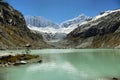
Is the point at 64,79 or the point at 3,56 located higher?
the point at 3,56

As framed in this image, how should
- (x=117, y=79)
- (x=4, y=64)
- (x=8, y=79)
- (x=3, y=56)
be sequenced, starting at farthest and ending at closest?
(x=3, y=56) < (x=4, y=64) < (x=8, y=79) < (x=117, y=79)

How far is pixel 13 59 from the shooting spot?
8262cm

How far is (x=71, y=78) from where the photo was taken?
48625mm

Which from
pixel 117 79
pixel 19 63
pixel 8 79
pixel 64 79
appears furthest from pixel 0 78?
pixel 19 63

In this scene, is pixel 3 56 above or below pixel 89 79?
above

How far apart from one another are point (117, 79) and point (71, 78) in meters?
8.85

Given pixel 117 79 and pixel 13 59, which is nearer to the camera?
pixel 117 79

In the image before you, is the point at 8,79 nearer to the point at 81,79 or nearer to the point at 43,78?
the point at 43,78

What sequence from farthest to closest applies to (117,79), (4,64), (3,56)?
(3,56) < (4,64) < (117,79)

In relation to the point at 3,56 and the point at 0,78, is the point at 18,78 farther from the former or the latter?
the point at 3,56

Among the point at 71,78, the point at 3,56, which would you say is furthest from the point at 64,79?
the point at 3,56

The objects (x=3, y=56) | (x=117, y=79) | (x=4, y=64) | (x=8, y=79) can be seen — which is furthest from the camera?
(x=3, y=56)

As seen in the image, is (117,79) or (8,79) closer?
(117,79)

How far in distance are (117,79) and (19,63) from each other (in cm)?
4143
